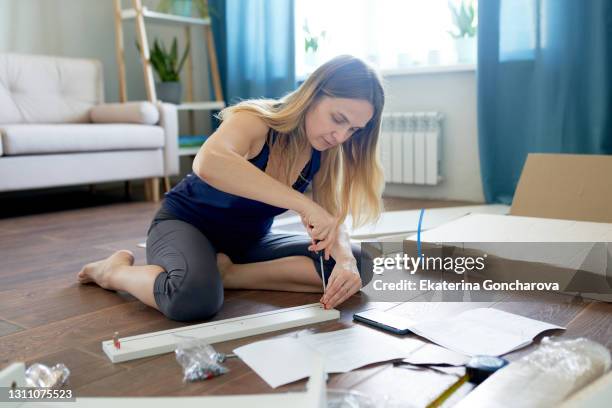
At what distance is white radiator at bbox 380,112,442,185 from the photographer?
317cm

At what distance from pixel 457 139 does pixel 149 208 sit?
1.62 meters

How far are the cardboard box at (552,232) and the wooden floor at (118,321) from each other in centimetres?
7

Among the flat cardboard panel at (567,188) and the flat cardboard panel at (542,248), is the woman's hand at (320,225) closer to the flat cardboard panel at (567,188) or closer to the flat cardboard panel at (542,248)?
the flat cardboard panel at (542,248)

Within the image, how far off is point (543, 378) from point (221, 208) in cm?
87

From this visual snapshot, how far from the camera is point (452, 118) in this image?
3.16 metres

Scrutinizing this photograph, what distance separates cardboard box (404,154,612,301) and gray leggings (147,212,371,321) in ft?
1.10

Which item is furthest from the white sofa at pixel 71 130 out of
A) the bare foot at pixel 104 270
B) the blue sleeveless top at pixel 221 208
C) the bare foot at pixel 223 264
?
the bare foot at pixel 223 264

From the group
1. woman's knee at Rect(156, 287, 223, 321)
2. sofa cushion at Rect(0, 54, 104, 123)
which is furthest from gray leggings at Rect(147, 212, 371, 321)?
sofa cushion at Rect(0, 54, 104, 123)

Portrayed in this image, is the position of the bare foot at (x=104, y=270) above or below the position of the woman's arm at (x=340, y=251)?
below

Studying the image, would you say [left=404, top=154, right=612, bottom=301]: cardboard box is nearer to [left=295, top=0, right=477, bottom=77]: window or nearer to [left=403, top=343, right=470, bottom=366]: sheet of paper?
[left=403, top=343, right=470, bottom=366]: sheet of paper

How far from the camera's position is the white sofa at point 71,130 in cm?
279

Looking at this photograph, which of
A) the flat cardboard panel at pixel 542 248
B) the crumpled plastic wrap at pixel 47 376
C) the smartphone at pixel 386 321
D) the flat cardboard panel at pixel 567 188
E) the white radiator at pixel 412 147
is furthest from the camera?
the white radiator at pixel 412 147

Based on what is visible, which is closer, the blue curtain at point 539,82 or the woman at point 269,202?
the woman at point 269,202

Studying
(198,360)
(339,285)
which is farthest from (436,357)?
(198,360)
